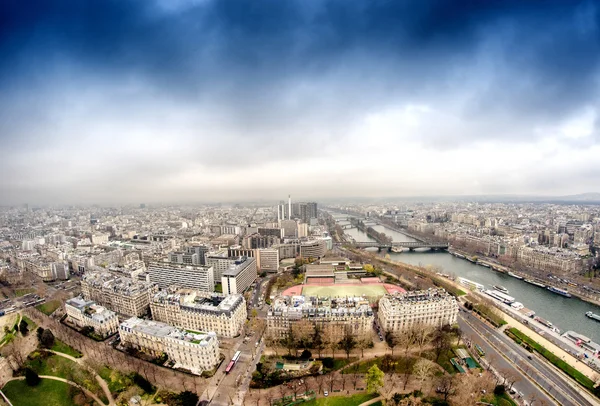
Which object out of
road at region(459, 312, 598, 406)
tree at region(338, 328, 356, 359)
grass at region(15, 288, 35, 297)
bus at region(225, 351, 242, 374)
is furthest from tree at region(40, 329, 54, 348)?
road at region(459, 312, 598, 406)

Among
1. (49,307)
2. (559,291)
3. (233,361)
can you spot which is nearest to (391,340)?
(233,361)

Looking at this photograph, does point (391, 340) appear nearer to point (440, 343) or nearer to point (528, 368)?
point (440, 343)

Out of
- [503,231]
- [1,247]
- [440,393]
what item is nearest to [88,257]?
[1,247]

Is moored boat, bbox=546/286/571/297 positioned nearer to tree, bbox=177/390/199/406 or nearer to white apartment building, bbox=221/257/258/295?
white apartment building, bbox=221/257/258/295

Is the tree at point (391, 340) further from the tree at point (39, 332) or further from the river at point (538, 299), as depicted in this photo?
the tree at point (39, 332)

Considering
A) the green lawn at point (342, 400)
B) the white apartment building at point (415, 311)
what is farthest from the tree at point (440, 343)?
the green lawn at point (342, 400)

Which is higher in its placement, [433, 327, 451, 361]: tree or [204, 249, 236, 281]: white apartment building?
[204, 249, 236, 281]: white apartment building
